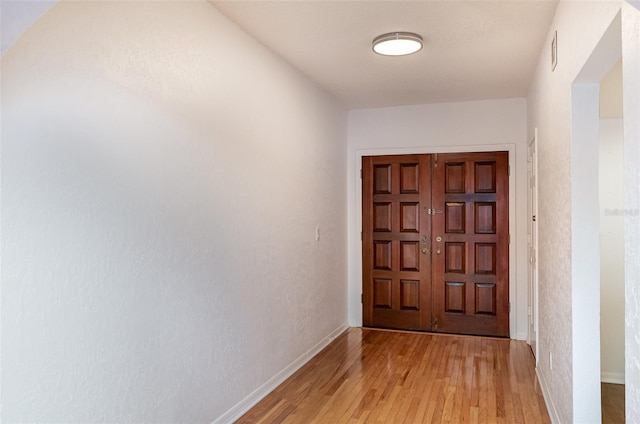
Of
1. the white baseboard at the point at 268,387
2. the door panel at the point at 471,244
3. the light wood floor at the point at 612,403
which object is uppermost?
the door panel at the point at 471,244

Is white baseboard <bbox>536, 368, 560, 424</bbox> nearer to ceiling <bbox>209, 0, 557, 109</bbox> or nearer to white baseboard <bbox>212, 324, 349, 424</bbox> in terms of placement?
white baseboard <bbox>212, 324, 349, 424</bbox>

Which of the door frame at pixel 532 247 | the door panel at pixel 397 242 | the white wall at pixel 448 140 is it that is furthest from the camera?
the door panel at pixel 397 242

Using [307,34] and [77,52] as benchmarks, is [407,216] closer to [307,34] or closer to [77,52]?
[307,34]

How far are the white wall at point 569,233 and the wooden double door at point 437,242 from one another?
190cm

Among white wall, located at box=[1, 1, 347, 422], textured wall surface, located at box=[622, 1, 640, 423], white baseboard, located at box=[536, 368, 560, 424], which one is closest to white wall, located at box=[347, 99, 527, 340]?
white baseboard, located at box=[536, 368, 560, 424]

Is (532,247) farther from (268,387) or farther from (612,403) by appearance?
(268,387)

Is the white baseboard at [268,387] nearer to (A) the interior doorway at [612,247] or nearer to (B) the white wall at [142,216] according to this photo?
(B) the white wall at [142,216]

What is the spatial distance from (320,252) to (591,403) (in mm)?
2705

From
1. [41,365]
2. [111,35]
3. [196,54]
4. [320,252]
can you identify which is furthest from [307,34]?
[41,365]

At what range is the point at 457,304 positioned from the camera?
5.12 m

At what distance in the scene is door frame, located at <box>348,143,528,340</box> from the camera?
→ 4.93m

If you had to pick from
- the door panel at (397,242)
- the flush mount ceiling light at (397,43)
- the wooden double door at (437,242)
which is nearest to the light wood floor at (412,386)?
the wooden double door at (437,242)

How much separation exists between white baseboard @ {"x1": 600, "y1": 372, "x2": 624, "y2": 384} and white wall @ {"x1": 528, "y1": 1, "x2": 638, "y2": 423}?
3.23ft

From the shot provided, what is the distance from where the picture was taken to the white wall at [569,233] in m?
2.17
